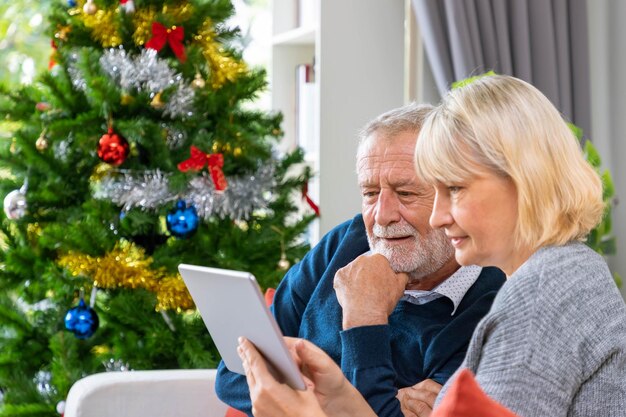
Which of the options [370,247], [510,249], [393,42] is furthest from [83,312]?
[510,249]

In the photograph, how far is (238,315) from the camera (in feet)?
4.83

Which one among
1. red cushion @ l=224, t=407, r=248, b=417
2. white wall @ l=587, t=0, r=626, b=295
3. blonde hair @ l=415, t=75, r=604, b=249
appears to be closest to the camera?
blonde hair @ l=415, t=75, r=604, b=249

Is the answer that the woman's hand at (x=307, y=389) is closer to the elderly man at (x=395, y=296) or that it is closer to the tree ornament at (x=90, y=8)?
the elderly man at (x=395, y=296)

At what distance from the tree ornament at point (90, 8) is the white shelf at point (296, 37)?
3.13ft

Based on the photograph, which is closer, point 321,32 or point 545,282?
point 545,282

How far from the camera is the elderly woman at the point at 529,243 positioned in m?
1.15

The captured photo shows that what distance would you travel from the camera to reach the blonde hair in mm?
1266

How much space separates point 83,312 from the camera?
276 cm

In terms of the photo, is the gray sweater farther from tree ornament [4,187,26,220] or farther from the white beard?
tree ornament [4,187,26,220]

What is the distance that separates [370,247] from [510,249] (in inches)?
27.3

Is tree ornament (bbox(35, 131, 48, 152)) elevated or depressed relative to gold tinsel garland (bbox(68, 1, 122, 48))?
depressed

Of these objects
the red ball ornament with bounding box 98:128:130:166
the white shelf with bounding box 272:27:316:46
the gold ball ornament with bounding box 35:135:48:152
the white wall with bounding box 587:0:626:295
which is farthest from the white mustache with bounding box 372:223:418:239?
the white shelf with bounding box 272:27:316:46

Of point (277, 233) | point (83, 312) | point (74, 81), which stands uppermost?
point (74, 81)

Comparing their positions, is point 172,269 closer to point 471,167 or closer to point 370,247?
point 370,247
